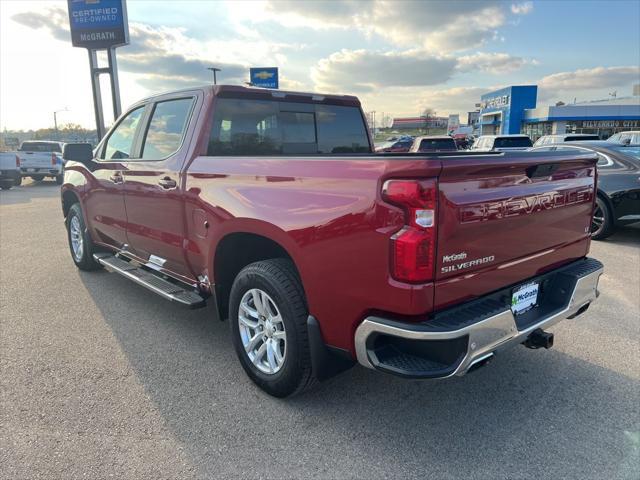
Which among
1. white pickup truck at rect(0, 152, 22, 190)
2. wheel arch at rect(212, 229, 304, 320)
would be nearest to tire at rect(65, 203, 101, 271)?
wheel arch at rect(212, 229, 304, 320)

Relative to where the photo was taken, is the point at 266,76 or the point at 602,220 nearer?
the point at 602,220

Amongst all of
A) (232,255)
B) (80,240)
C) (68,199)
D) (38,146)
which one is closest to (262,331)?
(232,255)

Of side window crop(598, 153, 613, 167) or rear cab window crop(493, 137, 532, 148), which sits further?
rear cab window crop(493, 137, 532, 148)

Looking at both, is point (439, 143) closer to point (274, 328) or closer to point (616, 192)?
point (616, 192)

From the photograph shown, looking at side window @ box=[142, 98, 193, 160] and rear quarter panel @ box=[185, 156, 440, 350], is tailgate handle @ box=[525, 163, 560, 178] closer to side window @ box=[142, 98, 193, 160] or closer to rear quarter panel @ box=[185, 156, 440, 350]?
rear quarter panel @ box=[185, 156, 440, 350]

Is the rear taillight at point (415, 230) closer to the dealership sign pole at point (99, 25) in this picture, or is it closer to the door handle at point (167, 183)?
the door handle at point (167, 183)

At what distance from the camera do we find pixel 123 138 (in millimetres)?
4898

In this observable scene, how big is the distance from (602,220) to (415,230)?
693 cm

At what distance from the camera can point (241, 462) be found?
2.55 metres

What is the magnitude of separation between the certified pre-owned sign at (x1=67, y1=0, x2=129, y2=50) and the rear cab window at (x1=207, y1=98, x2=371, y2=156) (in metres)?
17.8

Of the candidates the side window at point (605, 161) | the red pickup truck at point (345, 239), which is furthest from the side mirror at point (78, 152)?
the side window at point (605, 161)

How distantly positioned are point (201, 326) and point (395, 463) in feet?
7.97

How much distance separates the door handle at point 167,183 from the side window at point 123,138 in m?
1.00

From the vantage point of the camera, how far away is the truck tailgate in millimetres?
2266
